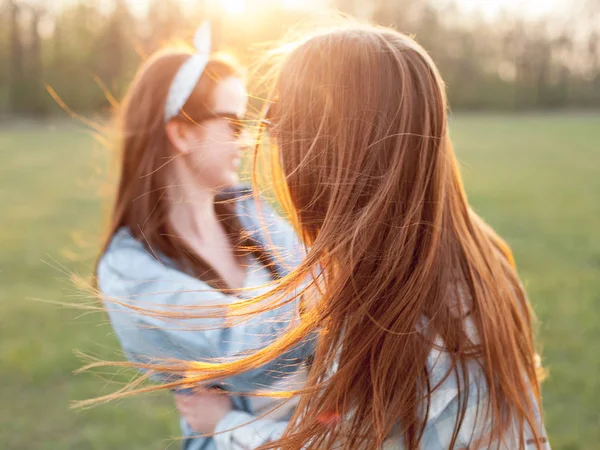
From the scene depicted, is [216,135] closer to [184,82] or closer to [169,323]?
[184,82]

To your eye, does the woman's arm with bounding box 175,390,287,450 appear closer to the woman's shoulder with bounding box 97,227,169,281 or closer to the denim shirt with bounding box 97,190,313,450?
the denim shirt with bounding box 97,190,313,450

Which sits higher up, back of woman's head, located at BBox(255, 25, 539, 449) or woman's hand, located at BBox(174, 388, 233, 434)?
back of woman's head, located at BBox(255, 25, 539, 449)

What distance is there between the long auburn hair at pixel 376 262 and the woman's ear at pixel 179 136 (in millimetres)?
695

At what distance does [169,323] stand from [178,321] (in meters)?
0.09

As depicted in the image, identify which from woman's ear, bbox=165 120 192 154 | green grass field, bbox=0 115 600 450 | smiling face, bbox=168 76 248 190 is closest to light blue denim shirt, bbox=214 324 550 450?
green grass field, bbox=0 115 600 450

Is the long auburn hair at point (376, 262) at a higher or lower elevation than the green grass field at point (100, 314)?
higher

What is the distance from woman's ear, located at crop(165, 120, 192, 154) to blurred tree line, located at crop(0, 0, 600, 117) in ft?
63.8

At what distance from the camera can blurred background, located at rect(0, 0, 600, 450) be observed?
3670 millimetres

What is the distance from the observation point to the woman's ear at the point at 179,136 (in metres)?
2.11

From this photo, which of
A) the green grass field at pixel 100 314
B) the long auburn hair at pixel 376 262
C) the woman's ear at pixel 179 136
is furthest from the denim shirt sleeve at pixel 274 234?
the green grass field at pixel 100 314

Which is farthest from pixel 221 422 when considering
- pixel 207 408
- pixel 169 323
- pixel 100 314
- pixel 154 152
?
pixel 100 314

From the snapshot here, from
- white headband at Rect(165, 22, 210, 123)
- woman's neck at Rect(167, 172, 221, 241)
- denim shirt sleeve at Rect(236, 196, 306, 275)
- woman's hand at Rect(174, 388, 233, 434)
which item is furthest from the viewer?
woman's neck at Rect(167, 172, 221, 241)

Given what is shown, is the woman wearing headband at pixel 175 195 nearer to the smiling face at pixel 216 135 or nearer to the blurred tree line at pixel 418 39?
the smiling face at pixel 216 135

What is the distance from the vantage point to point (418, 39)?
38031mm
